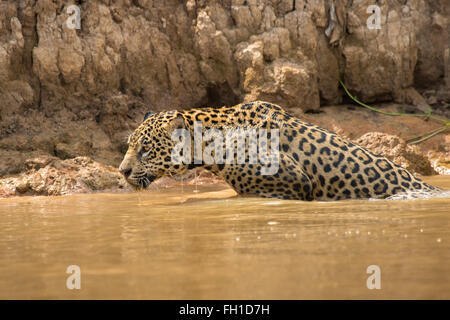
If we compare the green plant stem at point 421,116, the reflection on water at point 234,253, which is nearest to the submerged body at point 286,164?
the reflection on water at point 234,253

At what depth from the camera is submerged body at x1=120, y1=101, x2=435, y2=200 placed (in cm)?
487

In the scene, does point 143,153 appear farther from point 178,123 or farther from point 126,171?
point 178,123

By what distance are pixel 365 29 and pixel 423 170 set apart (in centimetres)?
321

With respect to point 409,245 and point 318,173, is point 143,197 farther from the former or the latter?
point 409,245

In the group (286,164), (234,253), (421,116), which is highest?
(234,253)

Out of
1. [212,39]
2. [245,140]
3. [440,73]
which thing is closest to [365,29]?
[440,73]

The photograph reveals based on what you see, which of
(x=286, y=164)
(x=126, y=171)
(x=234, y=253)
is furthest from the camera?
(x=126, y=171)

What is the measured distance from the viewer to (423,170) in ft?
25.7

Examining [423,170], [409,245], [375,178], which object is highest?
[409,245]

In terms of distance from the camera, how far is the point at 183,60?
923 centimetres

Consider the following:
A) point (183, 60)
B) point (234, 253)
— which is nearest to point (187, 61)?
point (183, 60)

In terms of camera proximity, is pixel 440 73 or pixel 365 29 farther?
pixel 440 73

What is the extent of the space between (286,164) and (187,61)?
4773 millimetres

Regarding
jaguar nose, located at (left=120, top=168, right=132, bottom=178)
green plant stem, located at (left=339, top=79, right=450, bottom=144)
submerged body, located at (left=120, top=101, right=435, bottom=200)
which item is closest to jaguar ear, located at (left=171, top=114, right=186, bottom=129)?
submerged body, located at (left=120, top=101, right=435, bottom=200)
